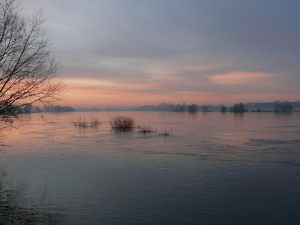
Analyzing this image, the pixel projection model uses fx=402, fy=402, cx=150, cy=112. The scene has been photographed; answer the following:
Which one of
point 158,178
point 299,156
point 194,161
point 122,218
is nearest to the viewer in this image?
point 122,218

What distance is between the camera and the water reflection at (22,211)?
1287cm

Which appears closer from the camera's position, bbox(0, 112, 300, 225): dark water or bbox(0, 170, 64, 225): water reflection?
bbox(0, 170, 64, 225): water reflection

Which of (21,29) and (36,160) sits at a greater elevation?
(21,29)

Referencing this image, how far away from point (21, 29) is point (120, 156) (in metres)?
12.2

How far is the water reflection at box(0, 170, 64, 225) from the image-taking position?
12867 mm

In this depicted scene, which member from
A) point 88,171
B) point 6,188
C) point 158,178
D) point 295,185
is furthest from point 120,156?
point 295,185

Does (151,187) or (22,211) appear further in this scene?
(151,187)

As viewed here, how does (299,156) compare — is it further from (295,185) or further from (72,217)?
(72,217)

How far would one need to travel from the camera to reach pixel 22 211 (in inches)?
549

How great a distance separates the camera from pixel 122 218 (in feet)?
43.2

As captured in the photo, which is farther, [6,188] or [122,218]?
[6,188]

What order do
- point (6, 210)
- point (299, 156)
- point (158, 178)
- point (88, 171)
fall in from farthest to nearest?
1. point (299, 156)
2. point (88, 171)
3. point (158, 178)
4. point (6, 210)

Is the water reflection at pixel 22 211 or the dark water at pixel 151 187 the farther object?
the dark water at pixel 151 187

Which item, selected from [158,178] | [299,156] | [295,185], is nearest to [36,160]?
[158,178]
